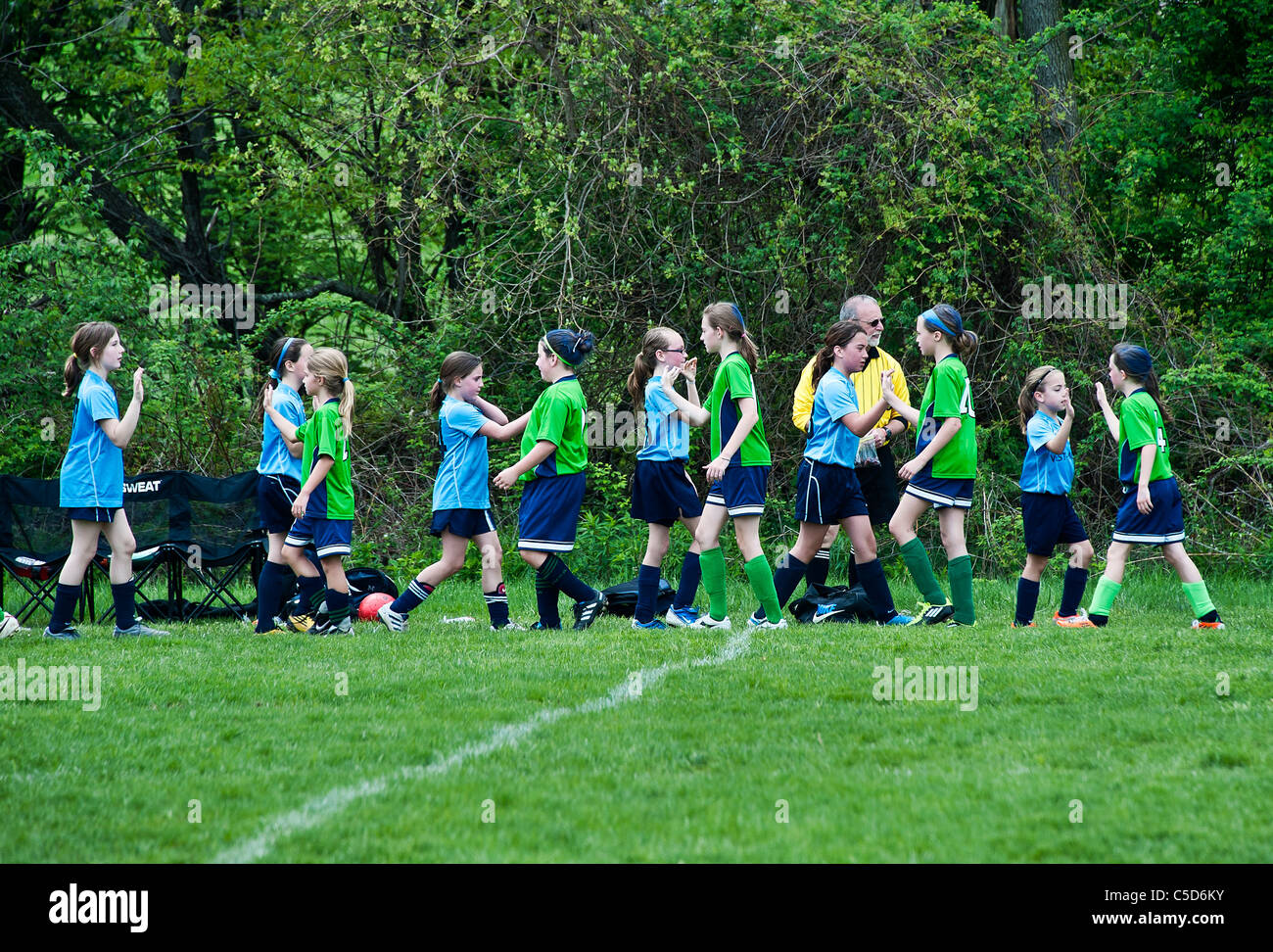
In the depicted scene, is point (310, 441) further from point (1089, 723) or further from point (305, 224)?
point (305, 224)

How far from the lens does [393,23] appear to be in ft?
49.6

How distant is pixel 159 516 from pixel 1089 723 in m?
8.09

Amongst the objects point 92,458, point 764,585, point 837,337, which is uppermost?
point 837,337

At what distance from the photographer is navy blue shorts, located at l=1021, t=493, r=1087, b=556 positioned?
30.1 ft

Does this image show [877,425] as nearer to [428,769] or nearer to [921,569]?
[921,569]

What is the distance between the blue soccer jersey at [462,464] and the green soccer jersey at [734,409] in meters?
1.75

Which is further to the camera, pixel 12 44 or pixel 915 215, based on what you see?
pixel 12 44

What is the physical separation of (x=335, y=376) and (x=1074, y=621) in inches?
233

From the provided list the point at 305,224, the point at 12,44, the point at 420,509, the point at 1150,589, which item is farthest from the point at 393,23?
the point at 1150,589

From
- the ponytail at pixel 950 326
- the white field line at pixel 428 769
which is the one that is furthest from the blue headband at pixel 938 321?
the white field line at pixel 428 769

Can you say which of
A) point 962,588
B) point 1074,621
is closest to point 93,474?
point 962,588

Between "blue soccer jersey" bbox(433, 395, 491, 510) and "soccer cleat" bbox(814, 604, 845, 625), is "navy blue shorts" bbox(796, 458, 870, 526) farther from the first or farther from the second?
"blue soccer jersey" bbox(433, 395, 491, 510)

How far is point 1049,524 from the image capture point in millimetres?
9227

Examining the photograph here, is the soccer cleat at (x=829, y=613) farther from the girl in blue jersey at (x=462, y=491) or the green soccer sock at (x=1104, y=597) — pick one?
the girl in blue jersey at (x=462, y=491)
